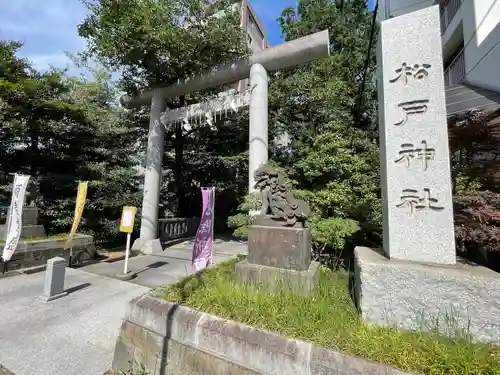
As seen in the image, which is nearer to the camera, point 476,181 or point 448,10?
point 476,181

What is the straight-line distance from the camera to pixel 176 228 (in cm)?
1187

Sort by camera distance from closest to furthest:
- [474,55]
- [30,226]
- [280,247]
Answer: [280,247] → [30,226] → [474,55]

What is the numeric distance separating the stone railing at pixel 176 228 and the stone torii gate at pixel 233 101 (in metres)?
1.79

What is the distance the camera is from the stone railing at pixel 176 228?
1088cm

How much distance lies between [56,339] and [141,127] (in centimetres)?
1043

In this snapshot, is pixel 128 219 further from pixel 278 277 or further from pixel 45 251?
pixel 278 277

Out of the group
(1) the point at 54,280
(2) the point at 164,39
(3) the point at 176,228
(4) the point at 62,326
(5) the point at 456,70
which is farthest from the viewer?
(3) the point at 176,228

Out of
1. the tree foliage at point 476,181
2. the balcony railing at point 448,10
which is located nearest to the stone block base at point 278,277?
the tree foliage at point 476,181

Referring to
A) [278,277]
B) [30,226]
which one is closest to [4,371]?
[278,277]

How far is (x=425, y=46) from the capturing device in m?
2.82

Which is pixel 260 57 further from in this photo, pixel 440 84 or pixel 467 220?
pixel 467 220

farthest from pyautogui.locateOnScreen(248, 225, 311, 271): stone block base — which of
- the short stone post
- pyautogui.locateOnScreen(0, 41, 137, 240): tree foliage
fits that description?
pyautogui.locateOnScreen(0, 41, 137, 240): tree foliage

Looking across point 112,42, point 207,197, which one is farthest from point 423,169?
point 112,42

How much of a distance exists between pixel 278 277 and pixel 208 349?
131 cm
